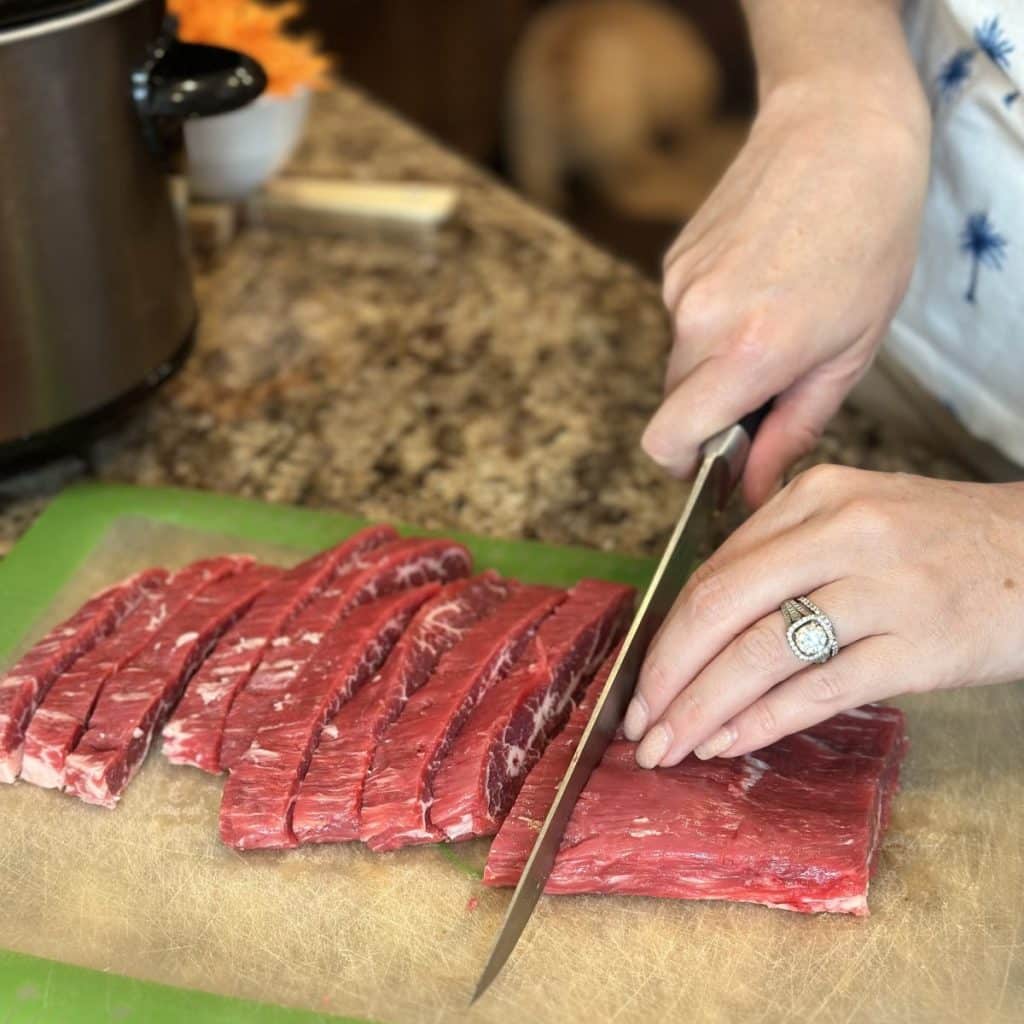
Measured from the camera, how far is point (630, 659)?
6.02 ft

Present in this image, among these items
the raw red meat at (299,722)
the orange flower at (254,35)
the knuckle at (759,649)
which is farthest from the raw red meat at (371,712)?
the orange flower at (254,35)

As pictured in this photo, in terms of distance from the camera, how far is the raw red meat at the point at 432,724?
180 cm

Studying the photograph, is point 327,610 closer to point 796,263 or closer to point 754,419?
point 754,419

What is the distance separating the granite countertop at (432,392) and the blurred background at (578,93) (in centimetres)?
218

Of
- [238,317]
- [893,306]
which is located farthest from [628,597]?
[238,317]

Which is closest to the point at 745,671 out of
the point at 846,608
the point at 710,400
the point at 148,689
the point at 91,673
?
the point at 846,608

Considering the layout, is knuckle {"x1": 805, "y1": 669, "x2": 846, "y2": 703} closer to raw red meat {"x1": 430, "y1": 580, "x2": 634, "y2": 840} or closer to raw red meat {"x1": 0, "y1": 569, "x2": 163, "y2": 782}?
raw red meat {"x1": 430, "y1": 580, "x2": 634, "y2": 840}

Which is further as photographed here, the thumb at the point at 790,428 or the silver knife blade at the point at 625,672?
the thumb at the point at 790,428

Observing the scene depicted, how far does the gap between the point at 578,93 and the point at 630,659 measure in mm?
4053

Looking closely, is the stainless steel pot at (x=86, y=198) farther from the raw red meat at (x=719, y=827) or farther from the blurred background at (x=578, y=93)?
the blurred background at (x=578, y=93)

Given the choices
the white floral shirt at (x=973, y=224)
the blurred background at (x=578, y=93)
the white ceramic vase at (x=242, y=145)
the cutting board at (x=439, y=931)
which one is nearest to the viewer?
the cutting board at (x=439, y=931)

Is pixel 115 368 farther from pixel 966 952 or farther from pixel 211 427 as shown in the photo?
pixel 966 952

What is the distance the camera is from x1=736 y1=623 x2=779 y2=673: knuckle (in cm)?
169

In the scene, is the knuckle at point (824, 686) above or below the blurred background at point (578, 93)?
above
